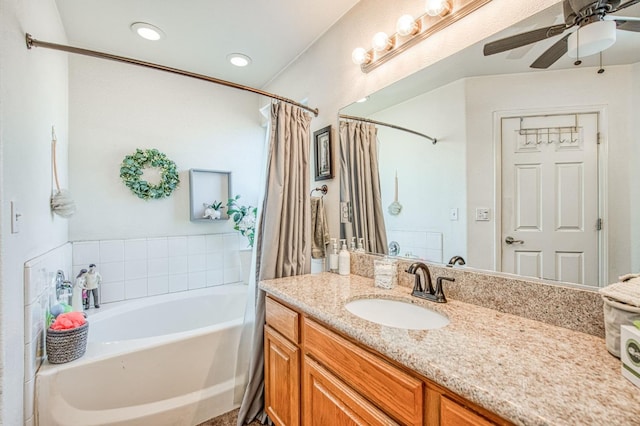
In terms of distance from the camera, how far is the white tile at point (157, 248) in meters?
2.43

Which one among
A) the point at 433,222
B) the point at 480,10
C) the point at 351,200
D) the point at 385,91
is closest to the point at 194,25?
the point at 385,91

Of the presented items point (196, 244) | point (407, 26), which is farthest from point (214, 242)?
point (407, 26)

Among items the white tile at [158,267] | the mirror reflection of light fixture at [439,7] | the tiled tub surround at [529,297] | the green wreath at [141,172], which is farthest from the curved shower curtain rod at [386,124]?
the white tile at [158,267]

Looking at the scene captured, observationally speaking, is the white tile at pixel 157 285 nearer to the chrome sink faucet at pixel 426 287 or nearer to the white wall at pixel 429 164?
the white wall at pixel 429 164

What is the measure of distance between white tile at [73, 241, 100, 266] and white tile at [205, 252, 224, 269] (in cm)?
85

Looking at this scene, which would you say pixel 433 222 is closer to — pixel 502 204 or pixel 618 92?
pixel 502 204

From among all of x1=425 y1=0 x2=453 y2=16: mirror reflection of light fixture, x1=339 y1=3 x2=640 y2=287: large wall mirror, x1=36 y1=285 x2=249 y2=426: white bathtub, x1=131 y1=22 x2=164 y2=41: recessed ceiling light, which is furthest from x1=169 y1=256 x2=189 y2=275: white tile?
x1=425 y1=0 x2=453 y2=16: mirror reflection of light fixture

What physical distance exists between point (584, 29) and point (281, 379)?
6.07 ft

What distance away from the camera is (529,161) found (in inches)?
40.0

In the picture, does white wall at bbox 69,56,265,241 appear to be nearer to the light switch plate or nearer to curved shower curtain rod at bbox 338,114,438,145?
curved shower curtain rod at bbox 338,114,438,145

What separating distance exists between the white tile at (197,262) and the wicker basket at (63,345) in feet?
3.96

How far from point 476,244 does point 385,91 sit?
95cm

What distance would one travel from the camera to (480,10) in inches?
44.1

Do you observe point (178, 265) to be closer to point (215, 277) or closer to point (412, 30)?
point (215, 277)
